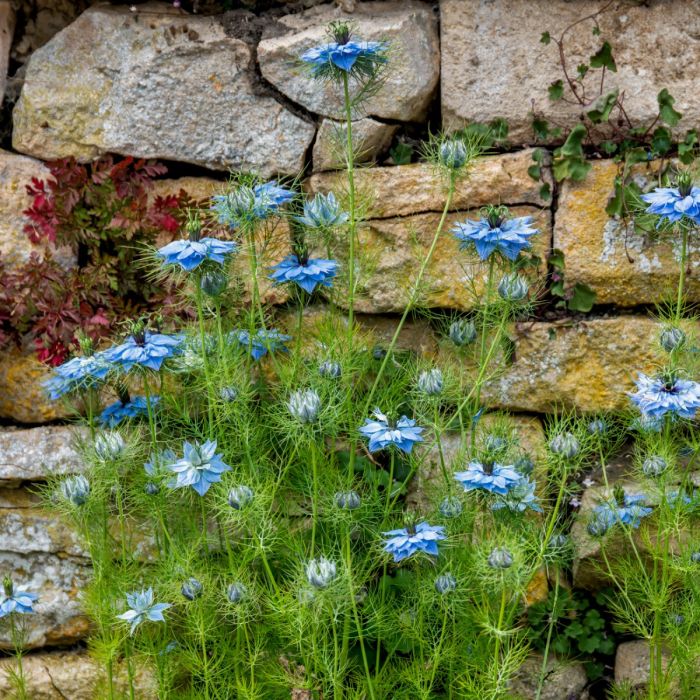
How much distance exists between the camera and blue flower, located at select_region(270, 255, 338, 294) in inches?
93.7

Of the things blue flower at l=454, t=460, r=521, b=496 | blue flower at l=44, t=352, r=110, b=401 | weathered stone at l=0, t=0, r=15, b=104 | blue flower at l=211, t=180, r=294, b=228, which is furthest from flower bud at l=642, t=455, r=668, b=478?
weathered stone at l=0, t=0, r=15, b=104

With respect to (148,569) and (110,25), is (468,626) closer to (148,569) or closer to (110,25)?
(148,569)

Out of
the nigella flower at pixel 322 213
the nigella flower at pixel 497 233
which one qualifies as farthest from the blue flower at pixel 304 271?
the nigella flower at pixel 497 233

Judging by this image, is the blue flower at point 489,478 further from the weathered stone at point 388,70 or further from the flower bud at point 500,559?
the weathered stone at point 388,70

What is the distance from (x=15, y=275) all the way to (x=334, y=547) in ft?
3.95

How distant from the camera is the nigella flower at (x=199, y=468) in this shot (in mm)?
2260

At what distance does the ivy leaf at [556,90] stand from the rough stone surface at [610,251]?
8.5 inches

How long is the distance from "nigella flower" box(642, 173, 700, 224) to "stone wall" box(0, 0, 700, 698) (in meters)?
0.52

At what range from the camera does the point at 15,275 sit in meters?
2.99

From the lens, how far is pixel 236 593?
2.43m

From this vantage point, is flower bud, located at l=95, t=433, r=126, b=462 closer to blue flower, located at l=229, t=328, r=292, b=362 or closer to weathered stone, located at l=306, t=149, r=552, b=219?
blue flower, located at l=229, t=328, r=292, b=362

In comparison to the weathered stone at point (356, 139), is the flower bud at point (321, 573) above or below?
below

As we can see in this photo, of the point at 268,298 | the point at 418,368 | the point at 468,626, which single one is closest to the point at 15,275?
the point at 268,298

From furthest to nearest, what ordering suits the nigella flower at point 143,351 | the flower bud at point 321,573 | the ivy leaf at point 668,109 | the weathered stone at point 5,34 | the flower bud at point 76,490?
the weathered stone at point 5,34 < the ivy leaf at point 668,109 < the flower bud at point 76,490 < the nigella flower at point 143,351 < the flower bud at point 321,573
